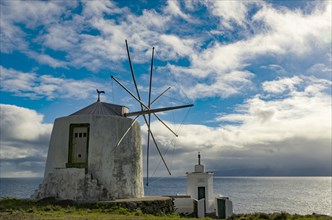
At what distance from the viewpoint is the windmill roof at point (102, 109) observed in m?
22.0

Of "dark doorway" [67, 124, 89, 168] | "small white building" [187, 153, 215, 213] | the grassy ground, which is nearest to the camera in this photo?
the grassy ground

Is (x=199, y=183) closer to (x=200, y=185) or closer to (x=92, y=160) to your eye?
(x=200, y=185)

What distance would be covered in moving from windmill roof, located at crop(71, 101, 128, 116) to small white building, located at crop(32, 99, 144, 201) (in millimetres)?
64

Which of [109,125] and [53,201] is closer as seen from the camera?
[53,201]

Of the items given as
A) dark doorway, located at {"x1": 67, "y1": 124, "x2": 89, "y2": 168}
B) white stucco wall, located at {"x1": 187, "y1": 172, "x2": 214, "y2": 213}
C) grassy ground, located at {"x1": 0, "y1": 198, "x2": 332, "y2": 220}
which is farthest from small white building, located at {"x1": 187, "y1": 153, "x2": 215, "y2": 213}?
dark doorway, located at {"x1": 67, "y1": 124, "x2": 89, "y2": 168}

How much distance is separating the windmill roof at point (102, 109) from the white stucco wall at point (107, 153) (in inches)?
45.8

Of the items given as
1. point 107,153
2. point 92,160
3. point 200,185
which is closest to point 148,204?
point 107,153

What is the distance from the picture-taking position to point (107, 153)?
20375 mm

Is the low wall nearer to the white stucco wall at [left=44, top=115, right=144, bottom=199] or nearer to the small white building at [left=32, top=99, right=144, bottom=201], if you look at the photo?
the small white building at [left=32, top=99, right=144, bottom=201]

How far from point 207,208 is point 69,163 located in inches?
413

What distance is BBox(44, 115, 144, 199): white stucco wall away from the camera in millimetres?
20109

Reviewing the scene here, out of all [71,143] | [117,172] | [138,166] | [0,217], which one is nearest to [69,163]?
[71,143]

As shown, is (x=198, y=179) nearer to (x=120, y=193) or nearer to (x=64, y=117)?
(x=120, y=193)

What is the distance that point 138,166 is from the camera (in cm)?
2188
